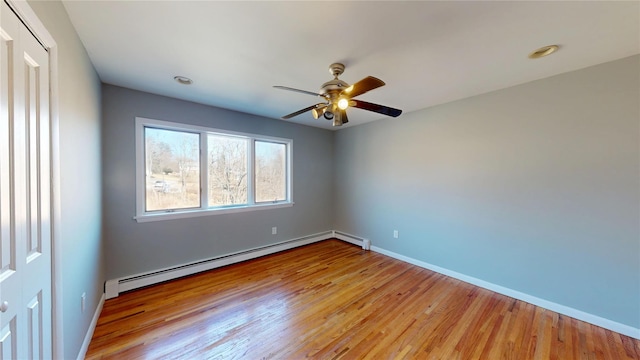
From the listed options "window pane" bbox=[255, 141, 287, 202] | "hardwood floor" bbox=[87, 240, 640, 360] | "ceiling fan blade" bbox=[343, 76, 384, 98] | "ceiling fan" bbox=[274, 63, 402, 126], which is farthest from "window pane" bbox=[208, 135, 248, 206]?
"ceiling fan blade" bbox=[343, 76, 384, 98]

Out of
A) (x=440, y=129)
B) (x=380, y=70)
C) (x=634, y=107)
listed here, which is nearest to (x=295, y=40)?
(x=380, y=70)

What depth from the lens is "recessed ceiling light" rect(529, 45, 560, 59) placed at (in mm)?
1793

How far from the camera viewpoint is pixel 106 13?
1429 mm

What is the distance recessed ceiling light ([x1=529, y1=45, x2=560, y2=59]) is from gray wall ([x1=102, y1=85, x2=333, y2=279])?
128 inches

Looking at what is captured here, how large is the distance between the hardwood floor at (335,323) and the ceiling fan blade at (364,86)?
6.77 ft

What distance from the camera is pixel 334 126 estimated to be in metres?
2.60

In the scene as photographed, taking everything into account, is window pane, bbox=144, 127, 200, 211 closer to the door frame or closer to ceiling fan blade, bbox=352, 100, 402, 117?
the door frame

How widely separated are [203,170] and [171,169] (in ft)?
1.27

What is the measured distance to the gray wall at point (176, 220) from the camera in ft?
8.36

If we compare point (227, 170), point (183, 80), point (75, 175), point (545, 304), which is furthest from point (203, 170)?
point (545, 304)

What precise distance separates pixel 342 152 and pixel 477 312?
3276mm

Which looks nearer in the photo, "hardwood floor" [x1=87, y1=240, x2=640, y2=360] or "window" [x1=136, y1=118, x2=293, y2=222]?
"hardwood floor" [x1=87, y1=240, x2=640, y2=360]

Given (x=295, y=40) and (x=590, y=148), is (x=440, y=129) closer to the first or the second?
(x=590, y=148)

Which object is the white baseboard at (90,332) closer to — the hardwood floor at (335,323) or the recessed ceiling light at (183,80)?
the hardwood floor at (335,323)
